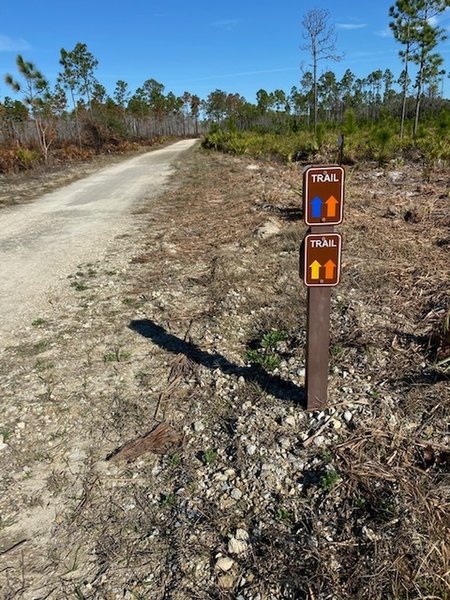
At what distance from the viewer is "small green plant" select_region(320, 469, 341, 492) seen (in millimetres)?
2029

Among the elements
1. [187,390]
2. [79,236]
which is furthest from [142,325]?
[79,236]

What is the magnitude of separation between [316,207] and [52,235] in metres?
5.85

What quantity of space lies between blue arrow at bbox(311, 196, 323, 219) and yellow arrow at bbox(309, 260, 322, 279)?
24 cm

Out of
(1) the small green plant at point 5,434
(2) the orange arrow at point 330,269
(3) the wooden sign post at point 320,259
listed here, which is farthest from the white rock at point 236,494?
(1) the small green plant at point 5,434

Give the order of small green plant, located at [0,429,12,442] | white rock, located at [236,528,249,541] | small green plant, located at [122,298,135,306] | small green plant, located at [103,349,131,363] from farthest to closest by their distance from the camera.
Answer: small green plant, located at [122,298,135,306]
small green plant, located at [103,349,131,363]
small green plant, located at [0,429,12,442]
white rock, located at [236,528,249,541]

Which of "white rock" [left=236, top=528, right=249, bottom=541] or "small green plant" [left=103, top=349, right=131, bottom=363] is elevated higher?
"small green plant" [left=103, top=349, right=131, bottom=363]

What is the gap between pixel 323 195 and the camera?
7.02 ft

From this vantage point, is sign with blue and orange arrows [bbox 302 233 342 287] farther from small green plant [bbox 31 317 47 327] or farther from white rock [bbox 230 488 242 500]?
small green plant [bbox 31 317 47 327]

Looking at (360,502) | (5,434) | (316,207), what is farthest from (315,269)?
(5,434)

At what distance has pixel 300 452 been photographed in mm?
2289

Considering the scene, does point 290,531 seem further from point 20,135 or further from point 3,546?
point 20,135

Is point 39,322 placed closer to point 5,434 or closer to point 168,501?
point 5,434

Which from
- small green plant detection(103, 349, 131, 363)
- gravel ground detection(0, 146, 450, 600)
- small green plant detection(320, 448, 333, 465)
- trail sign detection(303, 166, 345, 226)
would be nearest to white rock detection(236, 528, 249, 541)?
gravel ground detection(0, 146, 450, 600)

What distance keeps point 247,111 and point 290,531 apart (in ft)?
193
